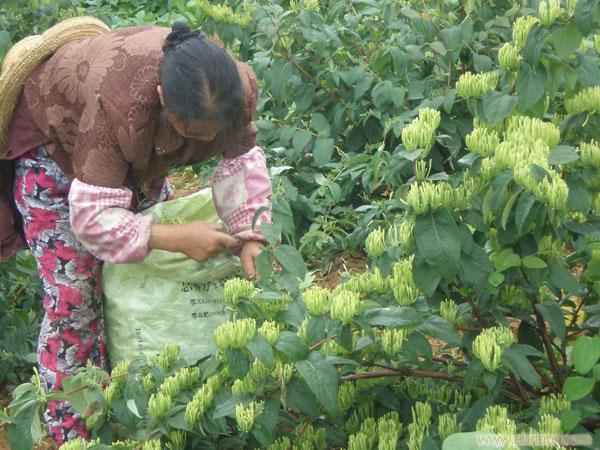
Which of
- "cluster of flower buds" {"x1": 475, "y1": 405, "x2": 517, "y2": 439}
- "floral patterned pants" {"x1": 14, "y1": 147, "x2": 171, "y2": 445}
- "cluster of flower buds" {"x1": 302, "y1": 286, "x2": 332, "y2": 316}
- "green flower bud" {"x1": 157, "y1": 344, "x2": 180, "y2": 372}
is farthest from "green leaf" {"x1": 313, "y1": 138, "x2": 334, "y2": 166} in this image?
"cluster of flower buds" {"x1": 475, "y1": 405, "x2": 517, "y2": 439}

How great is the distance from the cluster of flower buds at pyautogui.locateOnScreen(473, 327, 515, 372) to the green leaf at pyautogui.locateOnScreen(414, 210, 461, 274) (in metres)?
0.15

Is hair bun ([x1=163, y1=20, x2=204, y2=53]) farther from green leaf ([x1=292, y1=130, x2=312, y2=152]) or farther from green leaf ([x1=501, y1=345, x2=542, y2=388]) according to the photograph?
green leaf ([x1=292, y1=130, x2=312, y2=152])

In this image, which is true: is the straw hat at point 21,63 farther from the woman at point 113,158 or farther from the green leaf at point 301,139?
the green leaf at point 301,139

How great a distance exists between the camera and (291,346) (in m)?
1.92

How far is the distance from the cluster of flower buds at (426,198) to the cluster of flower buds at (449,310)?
11.1 inches

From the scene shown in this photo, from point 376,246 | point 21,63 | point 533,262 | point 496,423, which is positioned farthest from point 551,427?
point 21,63

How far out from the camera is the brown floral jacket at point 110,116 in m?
2.35

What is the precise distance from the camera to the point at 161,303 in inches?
108

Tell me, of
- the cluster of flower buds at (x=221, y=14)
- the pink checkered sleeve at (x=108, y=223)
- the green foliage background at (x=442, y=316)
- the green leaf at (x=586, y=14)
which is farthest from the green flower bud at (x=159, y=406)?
the cluster of flower buds at (x=221, y=14)

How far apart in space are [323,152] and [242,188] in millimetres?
1111

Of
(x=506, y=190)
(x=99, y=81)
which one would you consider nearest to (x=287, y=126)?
(x=99, y=81)

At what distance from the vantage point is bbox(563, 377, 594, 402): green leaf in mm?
1781

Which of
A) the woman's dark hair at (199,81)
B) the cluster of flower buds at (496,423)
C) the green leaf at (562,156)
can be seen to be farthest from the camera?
the woman's dark hair at (199,81)

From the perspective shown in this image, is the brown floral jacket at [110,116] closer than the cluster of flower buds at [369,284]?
No
